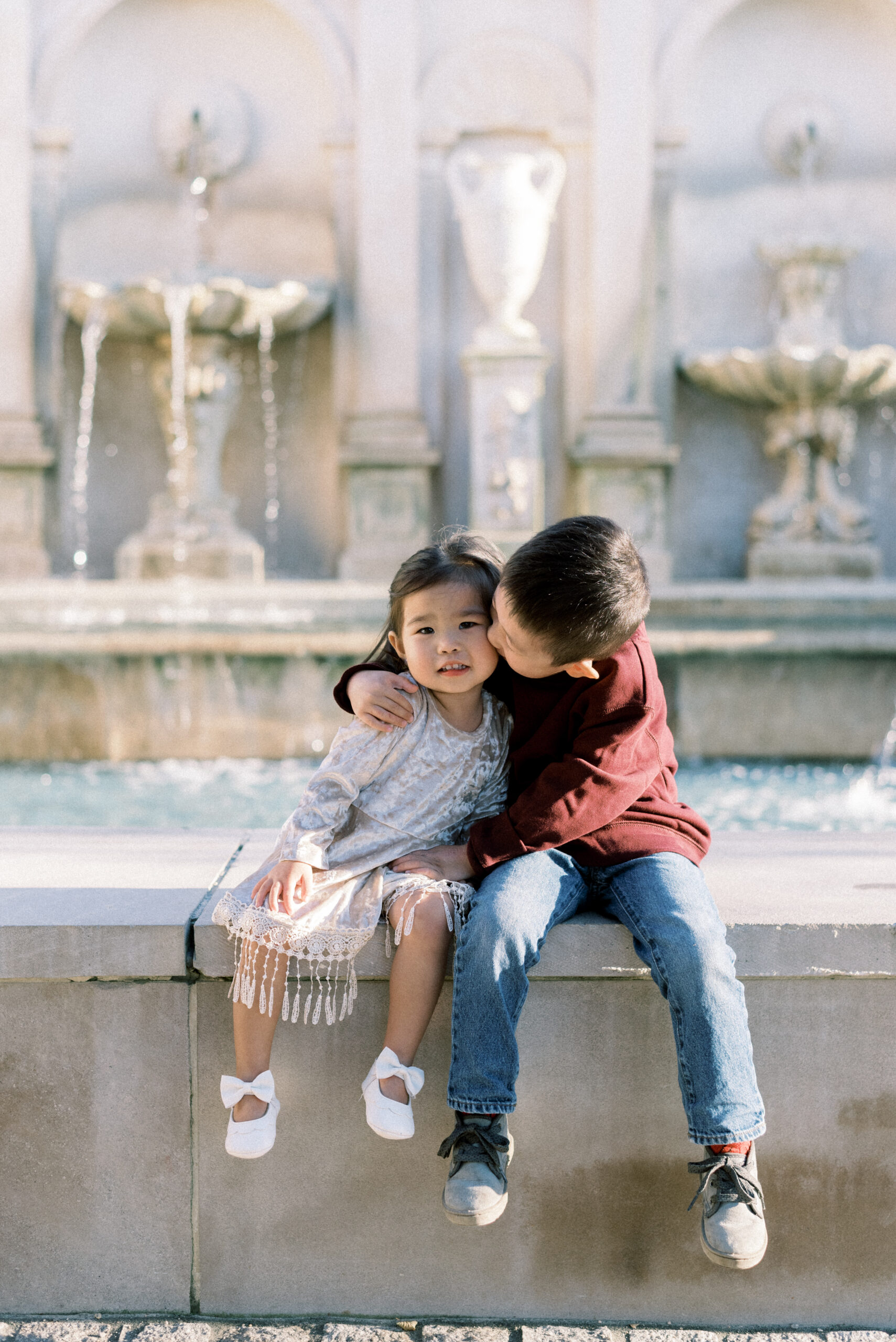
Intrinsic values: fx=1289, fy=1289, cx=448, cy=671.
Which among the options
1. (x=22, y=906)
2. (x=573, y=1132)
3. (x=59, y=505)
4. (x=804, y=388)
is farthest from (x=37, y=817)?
(x=804, y=388)

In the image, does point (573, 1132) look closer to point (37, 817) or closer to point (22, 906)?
point (22, 906)

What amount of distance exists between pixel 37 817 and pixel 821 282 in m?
7.08

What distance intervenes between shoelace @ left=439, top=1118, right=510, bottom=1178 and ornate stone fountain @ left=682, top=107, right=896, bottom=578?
25.1ft

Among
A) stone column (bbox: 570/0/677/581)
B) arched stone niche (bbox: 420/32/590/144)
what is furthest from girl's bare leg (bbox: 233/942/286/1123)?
arched stone niche (bbox: 420/32/590/144)

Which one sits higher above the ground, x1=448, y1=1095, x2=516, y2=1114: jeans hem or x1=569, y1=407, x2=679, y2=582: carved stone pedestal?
x1=569, y1=407, x2=679, y2=582: carved stone pedestal

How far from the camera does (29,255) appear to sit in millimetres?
8664

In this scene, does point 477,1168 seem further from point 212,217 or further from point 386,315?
point 212,217

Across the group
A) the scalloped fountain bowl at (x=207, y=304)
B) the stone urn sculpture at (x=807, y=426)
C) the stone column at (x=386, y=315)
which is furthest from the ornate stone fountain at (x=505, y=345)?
the stone urn sculpture at (x=807, y=426)

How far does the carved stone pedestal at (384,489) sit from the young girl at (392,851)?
21.9 feet

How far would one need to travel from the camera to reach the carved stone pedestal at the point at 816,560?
8938 millimetres

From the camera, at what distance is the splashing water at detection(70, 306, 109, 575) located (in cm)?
910

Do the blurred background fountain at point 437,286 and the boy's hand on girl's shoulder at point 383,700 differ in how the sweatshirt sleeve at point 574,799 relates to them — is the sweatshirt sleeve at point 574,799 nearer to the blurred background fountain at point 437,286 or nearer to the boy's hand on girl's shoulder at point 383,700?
the boy's hand on girl's shoulder at point 383,700

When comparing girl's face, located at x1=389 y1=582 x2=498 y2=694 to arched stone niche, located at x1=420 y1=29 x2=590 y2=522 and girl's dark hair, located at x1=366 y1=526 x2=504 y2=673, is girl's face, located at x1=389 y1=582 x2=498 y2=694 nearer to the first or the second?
girl's dark hair, located at x1=366 y1=526 x2=504 y2=673

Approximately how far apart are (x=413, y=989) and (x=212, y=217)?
8.64 meters
